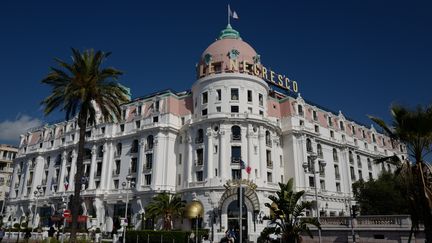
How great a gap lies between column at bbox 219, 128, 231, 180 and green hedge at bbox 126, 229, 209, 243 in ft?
28.3

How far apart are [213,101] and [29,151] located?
165 feet

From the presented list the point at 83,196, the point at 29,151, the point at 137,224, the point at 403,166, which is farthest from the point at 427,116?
the point at 29,151

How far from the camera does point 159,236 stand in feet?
135

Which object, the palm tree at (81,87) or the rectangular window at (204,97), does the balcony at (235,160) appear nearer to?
the rectangular window at (204,97)

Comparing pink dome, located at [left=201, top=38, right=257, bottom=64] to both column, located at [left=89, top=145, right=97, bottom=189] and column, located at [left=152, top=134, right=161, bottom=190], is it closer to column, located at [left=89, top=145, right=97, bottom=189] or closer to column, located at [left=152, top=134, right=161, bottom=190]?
column, located at [left=152, top=134, right=161, bottom=190]

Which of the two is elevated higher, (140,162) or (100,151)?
(100,151)

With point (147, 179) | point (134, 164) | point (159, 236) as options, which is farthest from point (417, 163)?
point (134, 164)

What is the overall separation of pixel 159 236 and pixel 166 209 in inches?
263

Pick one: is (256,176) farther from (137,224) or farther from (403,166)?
(403,166)

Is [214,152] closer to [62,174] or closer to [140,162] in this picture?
[140,162]

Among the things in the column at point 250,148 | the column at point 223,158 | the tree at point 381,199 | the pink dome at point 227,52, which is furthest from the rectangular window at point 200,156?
the tree at point 381,199

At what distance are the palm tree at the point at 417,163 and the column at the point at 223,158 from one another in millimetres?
32561

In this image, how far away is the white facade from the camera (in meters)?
50.0

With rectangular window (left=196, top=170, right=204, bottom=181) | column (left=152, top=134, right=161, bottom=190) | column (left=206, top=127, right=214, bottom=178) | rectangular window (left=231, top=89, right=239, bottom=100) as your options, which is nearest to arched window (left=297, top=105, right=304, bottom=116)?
rectangular window (left=231, top=89, right=239, bottom=100)
